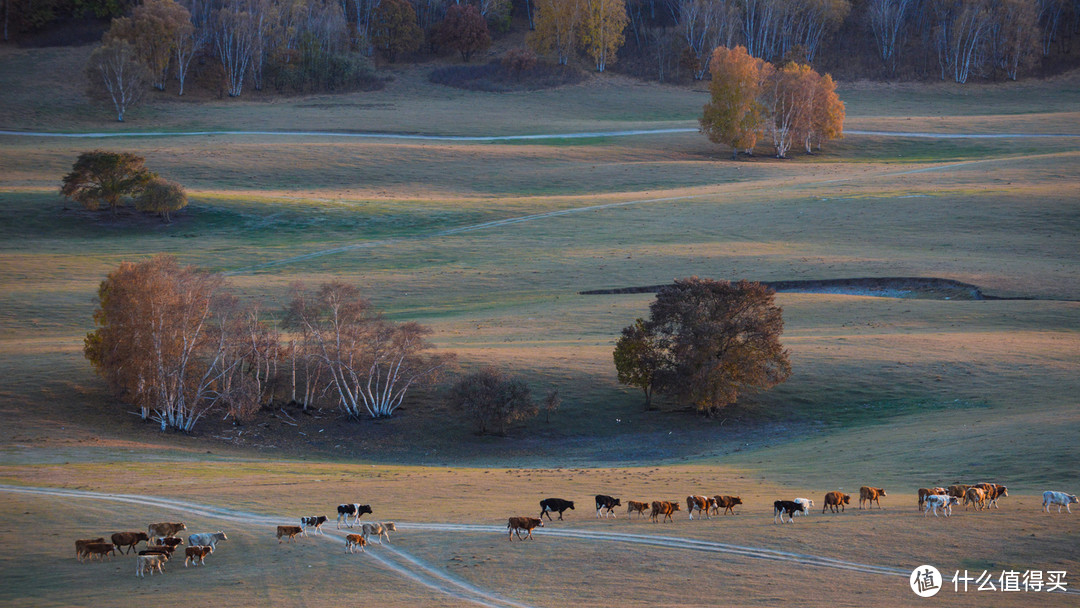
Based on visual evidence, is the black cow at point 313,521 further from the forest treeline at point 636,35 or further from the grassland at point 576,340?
the forest treeline at point 636,35

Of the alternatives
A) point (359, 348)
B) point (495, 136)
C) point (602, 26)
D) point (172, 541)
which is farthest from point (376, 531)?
point (602, 26)

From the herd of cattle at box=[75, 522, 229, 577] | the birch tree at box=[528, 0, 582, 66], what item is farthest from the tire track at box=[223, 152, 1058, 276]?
the birch tree at box=[528, 0, 582, 66]

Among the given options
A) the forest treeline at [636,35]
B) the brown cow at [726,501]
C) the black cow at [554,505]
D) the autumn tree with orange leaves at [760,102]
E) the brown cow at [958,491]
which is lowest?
the black cow at [554,505]

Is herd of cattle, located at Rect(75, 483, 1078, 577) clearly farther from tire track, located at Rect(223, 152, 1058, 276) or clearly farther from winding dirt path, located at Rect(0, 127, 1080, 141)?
winding dirt path, located at Rect(0, 127, 1080, 141)

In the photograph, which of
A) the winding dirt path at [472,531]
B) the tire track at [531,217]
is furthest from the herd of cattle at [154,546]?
the tire track at [531,217]

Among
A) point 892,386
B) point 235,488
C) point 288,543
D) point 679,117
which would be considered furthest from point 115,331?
point 679,117

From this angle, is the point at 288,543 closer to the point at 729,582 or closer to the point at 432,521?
the point at 432,521
